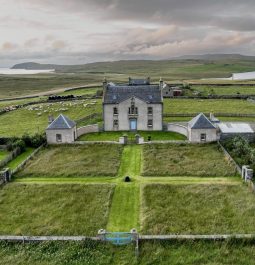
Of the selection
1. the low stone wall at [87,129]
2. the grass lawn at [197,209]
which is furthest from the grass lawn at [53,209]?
the low stone wall at [87,129]

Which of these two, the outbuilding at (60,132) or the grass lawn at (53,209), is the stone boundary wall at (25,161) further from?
the grass lawn at (53,209)

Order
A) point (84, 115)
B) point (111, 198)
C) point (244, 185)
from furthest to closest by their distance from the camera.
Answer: point (84, 115) → point (244, 185) → point (111, 198)

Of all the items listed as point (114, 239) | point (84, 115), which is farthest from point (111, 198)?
point (84, 115)

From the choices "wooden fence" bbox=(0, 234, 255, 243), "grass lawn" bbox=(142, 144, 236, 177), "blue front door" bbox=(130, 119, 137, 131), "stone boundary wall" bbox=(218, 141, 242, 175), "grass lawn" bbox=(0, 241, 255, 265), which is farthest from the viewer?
"blue front door" bbox=(130, 119, 137, 131)

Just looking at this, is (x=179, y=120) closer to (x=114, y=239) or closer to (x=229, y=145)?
(x=229, y=145)

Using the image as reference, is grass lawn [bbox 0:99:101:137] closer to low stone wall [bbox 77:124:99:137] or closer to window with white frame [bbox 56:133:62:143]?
low stone wall [bbox 77:124:99:137]

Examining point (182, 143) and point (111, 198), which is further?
point (182, 143)

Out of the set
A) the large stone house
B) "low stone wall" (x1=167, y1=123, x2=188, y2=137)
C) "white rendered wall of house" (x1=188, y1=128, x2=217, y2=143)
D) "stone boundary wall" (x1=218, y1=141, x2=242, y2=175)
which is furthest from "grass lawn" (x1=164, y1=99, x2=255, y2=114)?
"stone boundary wall" (x1=218, y1=141, x2=242, y2=175)
